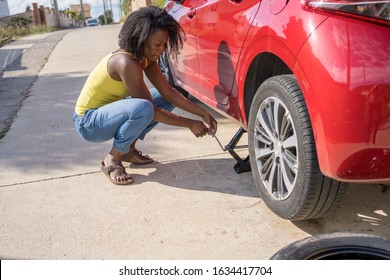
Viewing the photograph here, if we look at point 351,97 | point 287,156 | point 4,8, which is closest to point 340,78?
point 351,97

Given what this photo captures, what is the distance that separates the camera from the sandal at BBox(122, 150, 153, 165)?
11.5ft

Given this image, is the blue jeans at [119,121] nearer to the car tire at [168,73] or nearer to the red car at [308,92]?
the red car at [308,92]

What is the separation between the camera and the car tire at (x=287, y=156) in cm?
218

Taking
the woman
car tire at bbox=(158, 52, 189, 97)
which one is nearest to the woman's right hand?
the woman

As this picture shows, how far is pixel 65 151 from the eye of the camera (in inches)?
155

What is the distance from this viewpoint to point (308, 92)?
2084 mm

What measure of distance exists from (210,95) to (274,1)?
1182mm

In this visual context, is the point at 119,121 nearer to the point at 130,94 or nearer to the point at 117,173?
the point at 130,94

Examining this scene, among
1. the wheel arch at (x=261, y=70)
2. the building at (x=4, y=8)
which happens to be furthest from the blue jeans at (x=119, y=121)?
the building at (x=4, y=8)

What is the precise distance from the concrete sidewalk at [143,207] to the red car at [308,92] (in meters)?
0.28

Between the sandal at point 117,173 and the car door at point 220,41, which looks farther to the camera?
the sandal at point 117,173

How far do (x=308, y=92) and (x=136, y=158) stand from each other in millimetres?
1797

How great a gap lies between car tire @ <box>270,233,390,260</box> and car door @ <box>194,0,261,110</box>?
4.71ft
